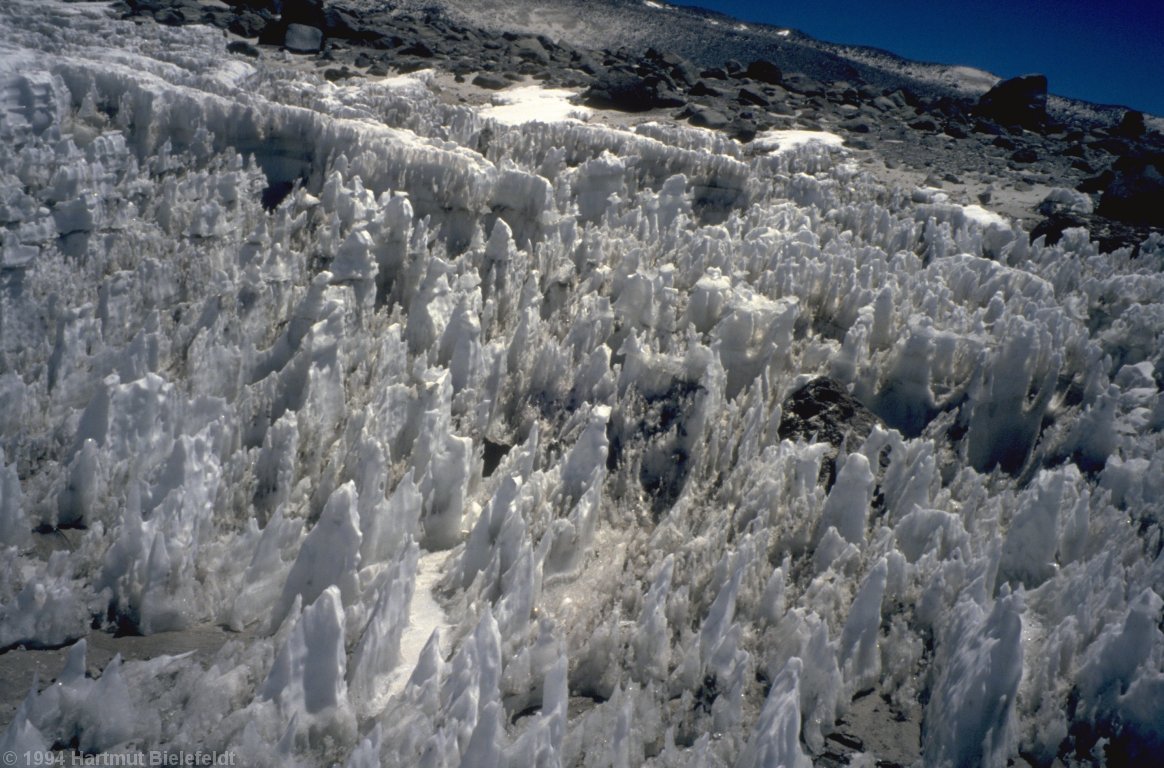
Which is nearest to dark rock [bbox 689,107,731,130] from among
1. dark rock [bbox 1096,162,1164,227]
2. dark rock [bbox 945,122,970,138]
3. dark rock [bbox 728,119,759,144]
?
dark rock [bbox 728,119,759,144]

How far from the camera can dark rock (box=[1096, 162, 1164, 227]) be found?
11.5 meters

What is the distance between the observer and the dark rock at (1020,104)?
2134 centimetres

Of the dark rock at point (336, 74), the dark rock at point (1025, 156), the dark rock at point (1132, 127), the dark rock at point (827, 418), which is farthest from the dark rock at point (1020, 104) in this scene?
the dark rock at point (827, 418)

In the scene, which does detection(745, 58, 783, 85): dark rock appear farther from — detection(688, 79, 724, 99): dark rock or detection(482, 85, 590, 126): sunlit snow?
detection(482, 85, 590, 126): sunlit snow

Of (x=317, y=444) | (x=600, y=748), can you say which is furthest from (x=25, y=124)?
(x=600, y=748)

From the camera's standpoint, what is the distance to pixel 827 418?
222 inches

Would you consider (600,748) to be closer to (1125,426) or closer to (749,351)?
(749,351)

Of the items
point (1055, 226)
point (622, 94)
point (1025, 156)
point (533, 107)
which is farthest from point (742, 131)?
point (1025, 156)

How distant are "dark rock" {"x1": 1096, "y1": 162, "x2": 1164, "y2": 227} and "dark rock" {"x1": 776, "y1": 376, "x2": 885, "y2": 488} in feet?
28.1

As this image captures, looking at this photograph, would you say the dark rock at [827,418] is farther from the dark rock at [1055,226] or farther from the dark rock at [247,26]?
the dark rock at [247,26]

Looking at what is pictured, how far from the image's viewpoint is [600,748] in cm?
311

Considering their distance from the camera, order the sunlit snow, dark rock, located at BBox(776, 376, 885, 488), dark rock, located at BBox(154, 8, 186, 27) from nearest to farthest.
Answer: dark rock, located at BBox(776, 376, 885, 488), the sunlit snow, dark rock, located at BBox(154, 8, 186, 27)

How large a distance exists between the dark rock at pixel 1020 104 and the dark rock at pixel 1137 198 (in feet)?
34.3

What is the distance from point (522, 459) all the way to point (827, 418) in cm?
232
